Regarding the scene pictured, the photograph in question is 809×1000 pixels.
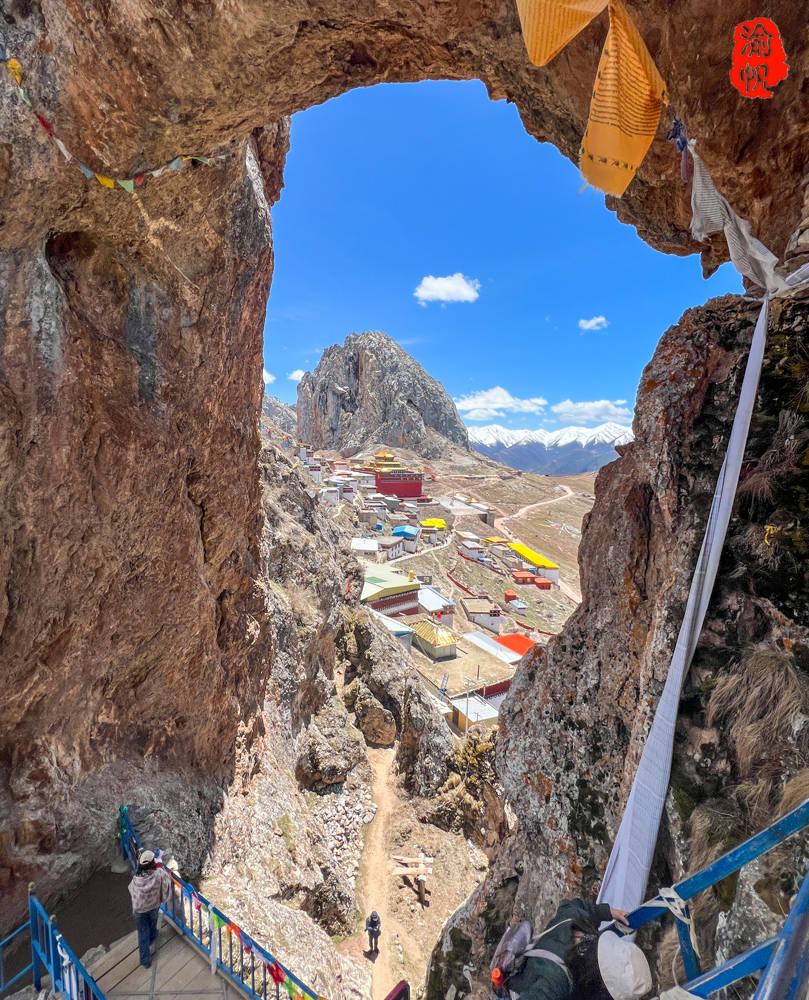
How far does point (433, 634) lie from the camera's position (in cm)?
3944

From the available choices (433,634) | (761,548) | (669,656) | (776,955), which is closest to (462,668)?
(433,634)

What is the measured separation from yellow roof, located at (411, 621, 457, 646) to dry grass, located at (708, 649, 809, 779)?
3511 cm

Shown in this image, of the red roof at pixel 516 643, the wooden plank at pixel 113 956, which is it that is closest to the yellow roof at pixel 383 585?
the red roof at pixel 516 643

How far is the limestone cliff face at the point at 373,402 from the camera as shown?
13862cm

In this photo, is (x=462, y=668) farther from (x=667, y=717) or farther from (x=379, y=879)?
(x=667, y=717)

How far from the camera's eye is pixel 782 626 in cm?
444

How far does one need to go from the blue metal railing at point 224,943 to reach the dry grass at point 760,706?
5493mm

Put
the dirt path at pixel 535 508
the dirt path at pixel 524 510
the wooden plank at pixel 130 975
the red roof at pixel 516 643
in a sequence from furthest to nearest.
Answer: the dirt path at pixel 524 510
the dirt path at pixel 535 508
the red roof at pixel 516 643
the wooden plank at pixel 130 975

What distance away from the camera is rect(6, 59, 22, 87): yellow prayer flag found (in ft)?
21.0

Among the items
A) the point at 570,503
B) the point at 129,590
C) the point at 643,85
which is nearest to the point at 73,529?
the point at 129,590

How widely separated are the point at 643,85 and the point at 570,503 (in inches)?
4823

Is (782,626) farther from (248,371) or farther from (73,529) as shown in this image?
(248,371)

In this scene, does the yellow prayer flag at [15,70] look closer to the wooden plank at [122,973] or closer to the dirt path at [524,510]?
the wooden plank at [122,973]

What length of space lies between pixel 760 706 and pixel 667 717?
81 centimetres
